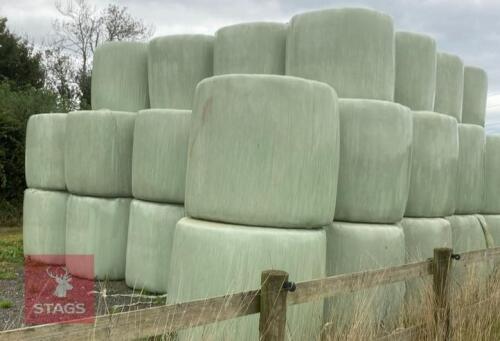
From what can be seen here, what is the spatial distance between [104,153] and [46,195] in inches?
57.8

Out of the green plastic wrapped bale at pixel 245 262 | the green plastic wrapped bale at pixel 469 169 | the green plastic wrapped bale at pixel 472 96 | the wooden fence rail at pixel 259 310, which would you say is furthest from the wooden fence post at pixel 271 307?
the green plastic wrapped bale at pixel 472 96

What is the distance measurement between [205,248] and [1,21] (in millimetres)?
20593

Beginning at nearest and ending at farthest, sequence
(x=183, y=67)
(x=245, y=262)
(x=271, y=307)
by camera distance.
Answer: (x=271, y=307) < (x=245, y=262) < (x=183, y=67)

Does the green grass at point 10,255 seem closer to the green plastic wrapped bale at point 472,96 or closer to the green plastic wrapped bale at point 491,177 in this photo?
the green plastic wrapped bale at point 491,177

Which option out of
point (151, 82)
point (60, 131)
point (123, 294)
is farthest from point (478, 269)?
point (60, 131)

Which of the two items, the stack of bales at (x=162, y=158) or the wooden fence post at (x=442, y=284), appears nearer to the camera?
the wooden fence post at (x=442, y=284)

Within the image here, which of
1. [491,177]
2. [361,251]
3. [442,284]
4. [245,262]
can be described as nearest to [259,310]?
[245,262]

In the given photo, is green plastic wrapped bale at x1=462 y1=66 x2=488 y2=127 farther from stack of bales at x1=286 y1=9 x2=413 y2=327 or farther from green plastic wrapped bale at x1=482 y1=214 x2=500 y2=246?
stack of bales at x1=286 y1=9 x2=413 y2=327

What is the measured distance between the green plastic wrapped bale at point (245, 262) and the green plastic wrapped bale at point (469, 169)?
9.66ft

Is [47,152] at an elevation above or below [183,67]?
below

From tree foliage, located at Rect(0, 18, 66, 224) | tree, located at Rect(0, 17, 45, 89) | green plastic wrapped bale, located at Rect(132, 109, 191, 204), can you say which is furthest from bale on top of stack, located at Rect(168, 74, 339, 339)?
tree, located at Rect(0, 17, 45, 89)

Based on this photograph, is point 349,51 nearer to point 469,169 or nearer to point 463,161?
point 463,161

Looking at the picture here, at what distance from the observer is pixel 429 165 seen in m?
5.23

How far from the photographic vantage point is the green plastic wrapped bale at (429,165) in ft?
17.0
